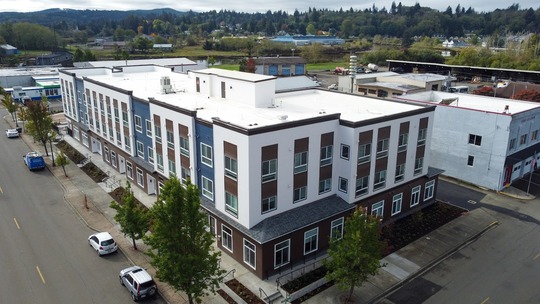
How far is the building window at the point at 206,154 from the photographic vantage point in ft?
107

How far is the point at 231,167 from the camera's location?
30.0m

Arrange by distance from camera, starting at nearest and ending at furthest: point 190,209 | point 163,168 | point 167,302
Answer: point 190,209 < point 167,302 < point 163,168

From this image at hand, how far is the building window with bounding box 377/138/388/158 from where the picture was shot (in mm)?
34781

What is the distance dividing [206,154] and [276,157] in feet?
21.5

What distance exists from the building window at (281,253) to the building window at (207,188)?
7.24 m

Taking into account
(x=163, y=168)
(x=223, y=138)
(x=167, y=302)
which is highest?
(x=223, y=138)

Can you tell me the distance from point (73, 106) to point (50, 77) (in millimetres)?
53801

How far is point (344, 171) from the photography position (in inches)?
1326

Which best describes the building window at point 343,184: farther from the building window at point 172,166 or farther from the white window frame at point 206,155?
the building window at point 172,166

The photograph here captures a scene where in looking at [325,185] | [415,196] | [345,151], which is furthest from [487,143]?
[325,185]

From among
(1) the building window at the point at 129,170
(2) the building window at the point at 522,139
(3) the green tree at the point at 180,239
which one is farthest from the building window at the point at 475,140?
(1) the building window at the point at 129,170

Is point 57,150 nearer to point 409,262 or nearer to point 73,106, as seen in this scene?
point 73,106

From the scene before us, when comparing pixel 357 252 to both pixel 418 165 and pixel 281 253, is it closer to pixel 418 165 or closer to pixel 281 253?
pixel 281 253

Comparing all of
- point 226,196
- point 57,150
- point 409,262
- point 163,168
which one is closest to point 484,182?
point 409,262
